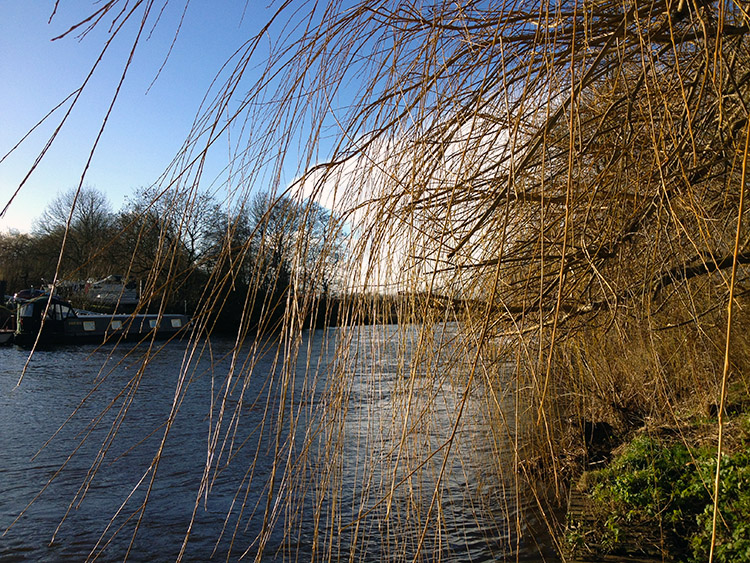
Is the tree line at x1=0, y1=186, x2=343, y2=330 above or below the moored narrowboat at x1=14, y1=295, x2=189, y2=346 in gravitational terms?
above

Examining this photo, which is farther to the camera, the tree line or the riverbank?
the riverbank

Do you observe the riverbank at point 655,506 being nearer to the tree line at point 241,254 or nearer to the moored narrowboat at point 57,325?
the tree line at point 241,254

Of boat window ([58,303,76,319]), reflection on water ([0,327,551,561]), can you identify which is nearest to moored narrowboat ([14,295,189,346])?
boat window ([58,303,76,319])

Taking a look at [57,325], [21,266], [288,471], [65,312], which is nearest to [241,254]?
Answer: [288,471]

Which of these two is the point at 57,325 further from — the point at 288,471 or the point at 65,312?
the point at 288,471

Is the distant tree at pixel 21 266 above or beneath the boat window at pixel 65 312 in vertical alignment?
above

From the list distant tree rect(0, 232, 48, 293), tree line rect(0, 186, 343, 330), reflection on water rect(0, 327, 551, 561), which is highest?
distant tree rect(0, 232, 48, 293)

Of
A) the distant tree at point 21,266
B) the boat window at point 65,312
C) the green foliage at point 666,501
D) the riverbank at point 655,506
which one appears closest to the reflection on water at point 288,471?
the riverbank at point 655,506

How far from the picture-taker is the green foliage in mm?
2959

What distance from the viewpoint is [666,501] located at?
11.6 ft

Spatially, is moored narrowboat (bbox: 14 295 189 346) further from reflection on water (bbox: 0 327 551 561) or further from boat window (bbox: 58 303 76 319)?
reflection on water (bbox: 0 327 551 561)

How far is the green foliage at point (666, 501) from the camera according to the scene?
2.96 m

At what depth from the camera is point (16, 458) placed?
720 centimetres

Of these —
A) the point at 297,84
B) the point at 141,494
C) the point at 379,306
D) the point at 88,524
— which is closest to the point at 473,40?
the point at 297,84
